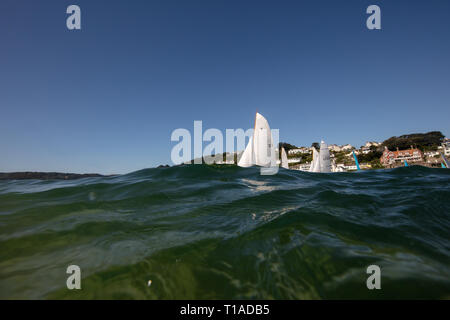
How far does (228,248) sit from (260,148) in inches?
957

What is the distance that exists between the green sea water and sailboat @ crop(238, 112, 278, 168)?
67.0 feet

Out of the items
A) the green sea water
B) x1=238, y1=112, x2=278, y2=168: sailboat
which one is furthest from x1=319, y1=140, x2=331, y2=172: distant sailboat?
the green sea water

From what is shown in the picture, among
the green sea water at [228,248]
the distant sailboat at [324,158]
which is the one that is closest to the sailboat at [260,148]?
the distant sailboat at [324,158]

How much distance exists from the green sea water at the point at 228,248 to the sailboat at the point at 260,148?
20.4 meters

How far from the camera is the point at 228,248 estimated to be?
110 inches

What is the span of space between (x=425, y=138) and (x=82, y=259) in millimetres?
194308

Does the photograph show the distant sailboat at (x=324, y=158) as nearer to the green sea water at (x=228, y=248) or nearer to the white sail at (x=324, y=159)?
the white sail at (x=324, y=159)

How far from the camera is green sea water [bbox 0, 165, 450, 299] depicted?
2.05 meters

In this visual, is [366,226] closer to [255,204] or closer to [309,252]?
[309,252]

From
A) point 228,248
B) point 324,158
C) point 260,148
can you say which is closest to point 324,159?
point 324,158

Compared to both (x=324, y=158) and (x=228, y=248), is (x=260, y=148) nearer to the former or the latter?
(x=324, y=158)

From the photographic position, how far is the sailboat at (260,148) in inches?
1019

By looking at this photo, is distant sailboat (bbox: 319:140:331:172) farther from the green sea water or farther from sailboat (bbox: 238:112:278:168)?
the green sea water
